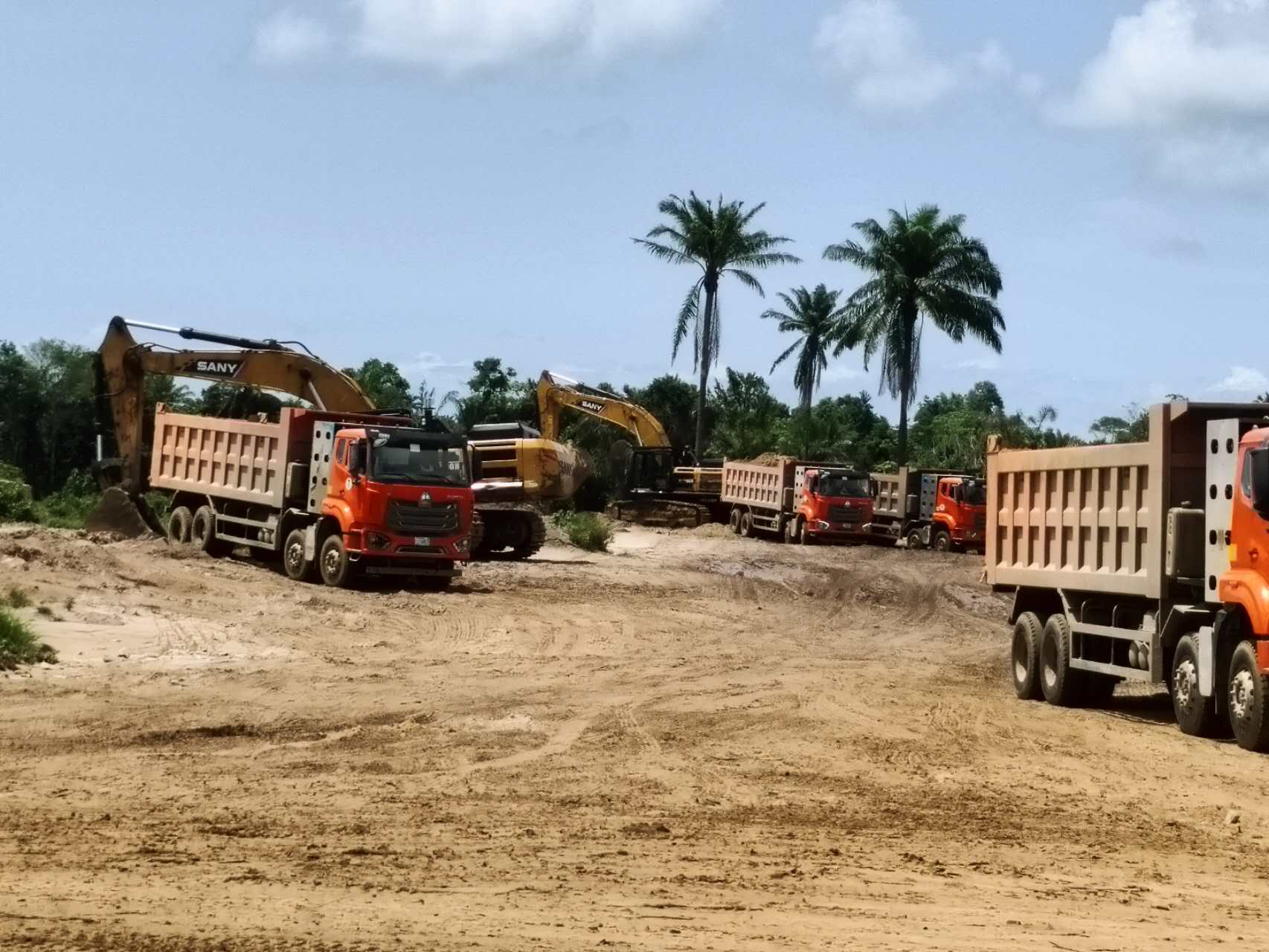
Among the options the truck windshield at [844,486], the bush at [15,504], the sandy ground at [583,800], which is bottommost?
the sandy ground at [583,800]

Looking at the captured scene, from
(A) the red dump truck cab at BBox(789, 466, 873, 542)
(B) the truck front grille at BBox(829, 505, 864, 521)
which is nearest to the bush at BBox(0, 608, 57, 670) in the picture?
(A) the red dump truck cab at BBox(789, 466, 873, 542)

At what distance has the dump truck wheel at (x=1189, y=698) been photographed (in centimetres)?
1249

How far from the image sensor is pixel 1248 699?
11750 mm

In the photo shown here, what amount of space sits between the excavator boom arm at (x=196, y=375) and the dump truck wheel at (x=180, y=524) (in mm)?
869

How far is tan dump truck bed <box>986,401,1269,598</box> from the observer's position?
42.6ft

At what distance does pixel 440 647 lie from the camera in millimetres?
18891

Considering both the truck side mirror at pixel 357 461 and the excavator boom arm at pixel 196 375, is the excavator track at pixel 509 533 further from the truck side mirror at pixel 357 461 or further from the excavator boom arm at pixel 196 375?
the truck side mirror at pixel 357 461

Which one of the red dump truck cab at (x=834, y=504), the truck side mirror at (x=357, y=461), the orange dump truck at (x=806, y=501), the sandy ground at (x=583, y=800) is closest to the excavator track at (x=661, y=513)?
the orange dump truck at (x=806, y=501)

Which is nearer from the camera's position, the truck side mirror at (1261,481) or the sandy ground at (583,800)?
the sandy ground at (583,800)

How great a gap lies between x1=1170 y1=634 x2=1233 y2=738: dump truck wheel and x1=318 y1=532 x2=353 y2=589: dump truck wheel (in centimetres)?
1551

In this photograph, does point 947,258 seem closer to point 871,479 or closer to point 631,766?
point 871,479

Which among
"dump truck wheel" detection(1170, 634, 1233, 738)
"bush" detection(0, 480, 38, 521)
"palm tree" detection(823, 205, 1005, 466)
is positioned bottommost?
"dump truck wheel" detection(1170, 634, 1233, 738)

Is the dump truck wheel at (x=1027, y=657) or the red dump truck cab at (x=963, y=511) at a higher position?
the red dump truck cab at (x=963, y=511)

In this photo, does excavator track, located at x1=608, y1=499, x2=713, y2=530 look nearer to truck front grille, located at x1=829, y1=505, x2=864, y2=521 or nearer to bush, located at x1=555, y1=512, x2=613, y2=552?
truck front grille, located at x1=829, y1=505, x2=864, y2=521
